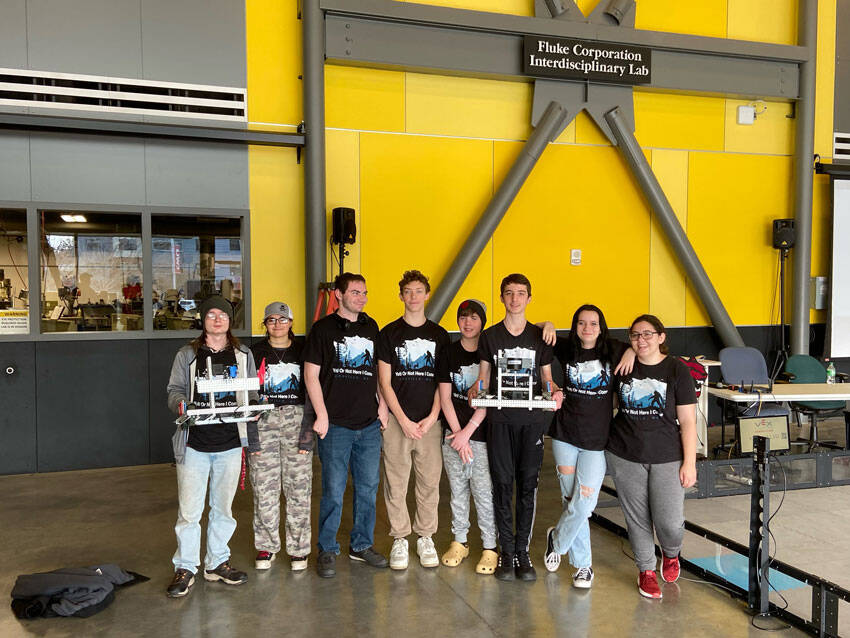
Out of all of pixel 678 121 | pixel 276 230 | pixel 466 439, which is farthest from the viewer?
pixel 678 121

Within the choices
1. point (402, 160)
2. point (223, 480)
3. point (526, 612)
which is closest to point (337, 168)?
point (402, 160)

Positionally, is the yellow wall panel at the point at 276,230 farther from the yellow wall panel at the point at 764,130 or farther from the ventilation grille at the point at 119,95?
the yellow wall panel at the point at 764,130

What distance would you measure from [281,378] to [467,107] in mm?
4663

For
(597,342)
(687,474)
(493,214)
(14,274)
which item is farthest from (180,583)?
(493,214)

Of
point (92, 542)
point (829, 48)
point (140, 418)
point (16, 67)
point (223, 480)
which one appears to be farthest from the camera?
point (829, 48)

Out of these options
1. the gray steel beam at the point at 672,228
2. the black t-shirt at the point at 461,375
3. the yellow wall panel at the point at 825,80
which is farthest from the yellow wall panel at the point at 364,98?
the yellow wall panel at the point at 825,80

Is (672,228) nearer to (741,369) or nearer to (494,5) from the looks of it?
(741,369)

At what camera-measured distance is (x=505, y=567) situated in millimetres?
3781

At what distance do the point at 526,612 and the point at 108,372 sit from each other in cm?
470

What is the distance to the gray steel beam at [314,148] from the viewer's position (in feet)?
21.4

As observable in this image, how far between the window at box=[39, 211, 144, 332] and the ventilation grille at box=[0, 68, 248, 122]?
1.02m

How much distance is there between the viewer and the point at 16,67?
5945mm

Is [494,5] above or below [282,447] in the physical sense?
above

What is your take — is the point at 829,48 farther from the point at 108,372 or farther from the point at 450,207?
the point at 108,372
